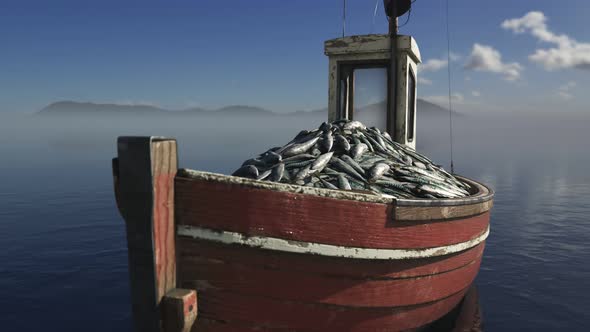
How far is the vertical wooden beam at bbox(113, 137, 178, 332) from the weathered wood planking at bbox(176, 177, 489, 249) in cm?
18

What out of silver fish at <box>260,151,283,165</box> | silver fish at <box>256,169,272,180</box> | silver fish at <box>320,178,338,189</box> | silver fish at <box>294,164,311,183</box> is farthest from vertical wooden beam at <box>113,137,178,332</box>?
silver fish at <box>260,151,283,165</box>

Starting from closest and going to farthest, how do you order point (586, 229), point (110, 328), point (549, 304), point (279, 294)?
point (279, 294) < point (110, 328) < point (549, 304) < point (586, 229)

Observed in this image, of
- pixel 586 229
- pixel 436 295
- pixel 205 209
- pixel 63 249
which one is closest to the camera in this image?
pixel 205 209

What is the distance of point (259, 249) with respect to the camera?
12.6ft

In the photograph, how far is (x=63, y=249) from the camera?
14.2 meters

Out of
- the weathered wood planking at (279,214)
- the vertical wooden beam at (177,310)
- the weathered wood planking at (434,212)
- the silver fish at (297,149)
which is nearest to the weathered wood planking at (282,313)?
the vertical wooden beam at (177,310)

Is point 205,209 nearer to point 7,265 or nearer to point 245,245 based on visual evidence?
point 245,245

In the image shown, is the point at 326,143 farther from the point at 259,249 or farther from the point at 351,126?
the point at 259,249

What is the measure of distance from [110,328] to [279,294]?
5998 millimetres

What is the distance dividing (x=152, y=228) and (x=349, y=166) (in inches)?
112

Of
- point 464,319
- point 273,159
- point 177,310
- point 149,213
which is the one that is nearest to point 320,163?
point 273,159

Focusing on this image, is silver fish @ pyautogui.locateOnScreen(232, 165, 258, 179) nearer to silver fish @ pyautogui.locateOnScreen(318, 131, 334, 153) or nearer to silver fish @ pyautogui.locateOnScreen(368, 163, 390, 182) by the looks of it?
silver fish @ pyautogui.locateOnScreen(318, 131, 334, 153)

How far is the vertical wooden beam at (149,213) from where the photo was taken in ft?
11.5

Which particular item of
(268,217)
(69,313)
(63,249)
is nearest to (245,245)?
(268,217)
